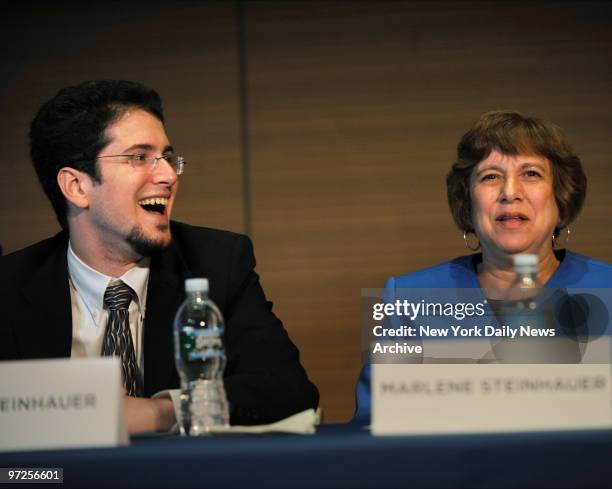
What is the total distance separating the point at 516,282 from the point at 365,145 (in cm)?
136

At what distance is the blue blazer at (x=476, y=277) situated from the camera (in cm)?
246

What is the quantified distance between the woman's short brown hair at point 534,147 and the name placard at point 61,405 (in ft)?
5.35

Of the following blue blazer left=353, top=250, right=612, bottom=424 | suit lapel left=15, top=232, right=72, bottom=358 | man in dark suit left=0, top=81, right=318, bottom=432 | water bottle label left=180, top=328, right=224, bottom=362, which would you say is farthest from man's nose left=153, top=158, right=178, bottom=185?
blue blazer left=353, top=250, right=612, bottom=424

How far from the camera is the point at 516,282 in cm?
253

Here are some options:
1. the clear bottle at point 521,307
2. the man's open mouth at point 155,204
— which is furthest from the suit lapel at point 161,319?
the clear bottle at point 521,307

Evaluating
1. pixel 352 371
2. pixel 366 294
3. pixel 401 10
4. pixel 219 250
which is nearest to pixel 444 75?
pixel 401 10

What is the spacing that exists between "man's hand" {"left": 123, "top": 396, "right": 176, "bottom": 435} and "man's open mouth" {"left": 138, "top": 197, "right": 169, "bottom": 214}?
79cm

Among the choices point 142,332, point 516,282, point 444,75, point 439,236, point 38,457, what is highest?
point 444,75

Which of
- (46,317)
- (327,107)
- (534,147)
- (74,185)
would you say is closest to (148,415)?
(46,317)

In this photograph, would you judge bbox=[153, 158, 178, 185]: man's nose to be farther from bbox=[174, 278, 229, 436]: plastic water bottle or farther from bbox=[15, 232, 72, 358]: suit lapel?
bbox=[174, 278, 229, 436]: plastic water bottle

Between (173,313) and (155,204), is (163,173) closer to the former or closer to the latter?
(155,204)

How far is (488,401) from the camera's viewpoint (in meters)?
1.20

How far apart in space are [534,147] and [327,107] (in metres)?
1.39

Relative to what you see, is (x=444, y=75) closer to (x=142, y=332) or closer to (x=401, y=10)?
(x=401, y=10)
